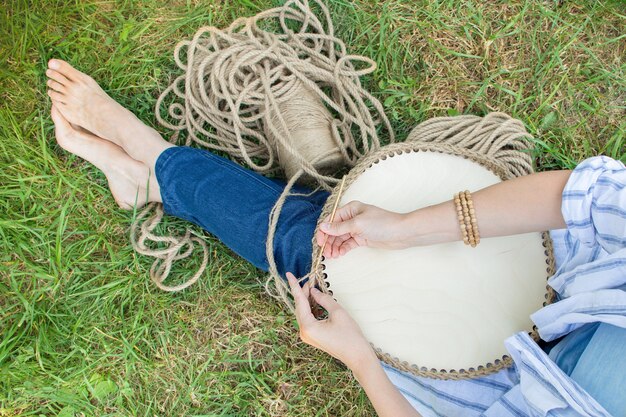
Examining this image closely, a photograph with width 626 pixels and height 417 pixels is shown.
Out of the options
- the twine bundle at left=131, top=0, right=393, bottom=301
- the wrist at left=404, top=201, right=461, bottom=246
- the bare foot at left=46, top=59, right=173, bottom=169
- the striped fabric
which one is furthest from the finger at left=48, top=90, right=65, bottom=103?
the striped fabric

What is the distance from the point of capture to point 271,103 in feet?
4.49

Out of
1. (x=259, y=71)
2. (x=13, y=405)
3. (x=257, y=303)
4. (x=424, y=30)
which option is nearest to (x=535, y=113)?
(x=424, y=30)

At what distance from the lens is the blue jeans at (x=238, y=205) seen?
1229 millimetres

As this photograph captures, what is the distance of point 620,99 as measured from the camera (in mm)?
1494

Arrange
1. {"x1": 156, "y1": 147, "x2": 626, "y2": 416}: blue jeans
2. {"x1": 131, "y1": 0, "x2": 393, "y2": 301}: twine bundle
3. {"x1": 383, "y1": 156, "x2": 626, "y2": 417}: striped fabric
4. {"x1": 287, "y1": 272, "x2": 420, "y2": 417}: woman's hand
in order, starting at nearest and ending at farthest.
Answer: {"x1": 383, "y1": 156, "x2": 626, "y2": 417}: striped fabric
{"x1": 287, "y1": 272, "x2": 420, "y2": 417}: woman's hand
{"x1": 156, "y1": 147, "x2": 626, "y2": 416}: blue jeans
{"x1": 131, "y1": 0, "x2": 393, "y2": 301}: twine bundle

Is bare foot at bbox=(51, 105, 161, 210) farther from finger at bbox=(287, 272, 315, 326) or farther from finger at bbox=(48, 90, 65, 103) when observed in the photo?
finger at bbox=(287, 272, 315, 326)

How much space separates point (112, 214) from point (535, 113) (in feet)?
3.78

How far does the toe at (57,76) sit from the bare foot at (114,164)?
0.07 metres

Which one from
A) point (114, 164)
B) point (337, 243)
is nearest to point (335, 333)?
point (337, 243)

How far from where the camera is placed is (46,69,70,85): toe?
144cm

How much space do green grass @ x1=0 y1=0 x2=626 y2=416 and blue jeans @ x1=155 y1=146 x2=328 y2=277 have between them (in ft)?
0.67

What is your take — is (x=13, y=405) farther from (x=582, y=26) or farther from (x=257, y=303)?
(x=582, y=26)

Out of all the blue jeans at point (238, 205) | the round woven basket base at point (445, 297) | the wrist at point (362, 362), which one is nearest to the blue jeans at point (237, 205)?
the blue jeans at point (238, 205)

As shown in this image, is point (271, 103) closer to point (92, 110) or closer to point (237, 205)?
point (237, 205)
